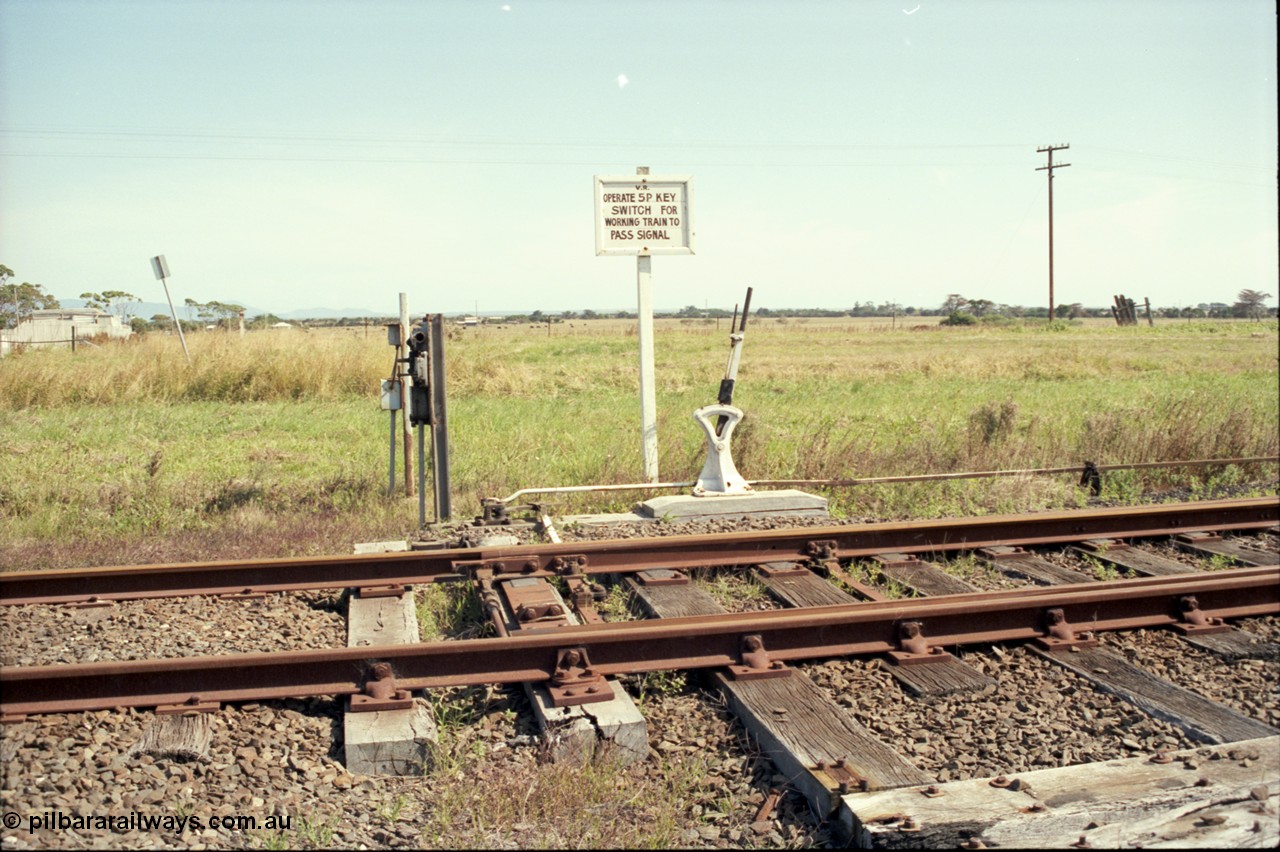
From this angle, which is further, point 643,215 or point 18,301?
point 18,301

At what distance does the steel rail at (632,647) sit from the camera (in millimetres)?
4605

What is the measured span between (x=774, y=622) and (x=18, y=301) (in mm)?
18029

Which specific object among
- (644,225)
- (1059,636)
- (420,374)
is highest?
(644,225)

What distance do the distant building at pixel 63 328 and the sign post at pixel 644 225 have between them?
15.4 metres

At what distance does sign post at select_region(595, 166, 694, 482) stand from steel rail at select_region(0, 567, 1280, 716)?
17.2 feet

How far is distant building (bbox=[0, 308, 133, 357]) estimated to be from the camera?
22359 mm

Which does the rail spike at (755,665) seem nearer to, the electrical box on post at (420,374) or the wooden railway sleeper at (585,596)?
the wooden railway sleeper at (585,596)

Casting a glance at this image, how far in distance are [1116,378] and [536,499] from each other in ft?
66.7

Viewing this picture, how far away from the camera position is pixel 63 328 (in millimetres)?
29359

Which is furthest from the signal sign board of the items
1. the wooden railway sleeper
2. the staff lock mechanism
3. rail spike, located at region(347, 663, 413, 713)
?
rail spike, located at region(347, 663, 413, 713)

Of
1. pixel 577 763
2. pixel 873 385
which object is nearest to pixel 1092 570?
pixel 577 763

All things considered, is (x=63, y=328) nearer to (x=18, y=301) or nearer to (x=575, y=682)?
(x=18, y=301)

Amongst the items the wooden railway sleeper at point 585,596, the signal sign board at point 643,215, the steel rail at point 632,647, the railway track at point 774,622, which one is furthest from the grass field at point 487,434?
the steel rail at point 632,647

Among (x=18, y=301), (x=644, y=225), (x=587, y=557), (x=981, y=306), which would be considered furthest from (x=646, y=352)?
(x=981, y=306)
